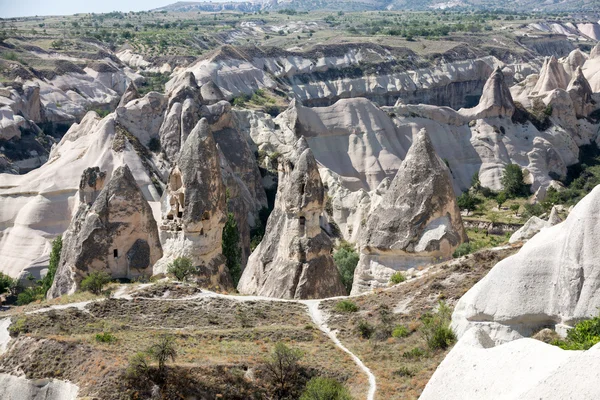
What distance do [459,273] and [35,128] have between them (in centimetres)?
5799

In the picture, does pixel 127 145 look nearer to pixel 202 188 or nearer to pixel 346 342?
pixel 202 188

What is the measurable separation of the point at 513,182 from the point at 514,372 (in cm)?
4199

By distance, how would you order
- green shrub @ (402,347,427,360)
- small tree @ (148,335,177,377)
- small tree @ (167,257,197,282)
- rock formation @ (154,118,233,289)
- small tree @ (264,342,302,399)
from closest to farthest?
small tree @ (148,335,177,377), small tree @ (264,342,302,399), green shrub @ (402,347,427,360), small tree @ (167,257,197,282), rock formation @ (154,118,233,289)

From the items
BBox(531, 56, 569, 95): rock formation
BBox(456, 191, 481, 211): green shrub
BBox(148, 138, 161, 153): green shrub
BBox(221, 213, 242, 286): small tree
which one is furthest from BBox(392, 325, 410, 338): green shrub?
BBox(531, 56, 569, 95): rock formation

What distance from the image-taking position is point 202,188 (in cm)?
2661

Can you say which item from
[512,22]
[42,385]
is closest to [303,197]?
[42,385]

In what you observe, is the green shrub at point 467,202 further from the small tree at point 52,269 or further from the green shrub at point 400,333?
the green shrub at point 400,333

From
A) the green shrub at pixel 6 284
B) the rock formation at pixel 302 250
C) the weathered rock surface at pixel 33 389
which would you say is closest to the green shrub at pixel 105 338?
the weathered rock surface at pixel 33 389

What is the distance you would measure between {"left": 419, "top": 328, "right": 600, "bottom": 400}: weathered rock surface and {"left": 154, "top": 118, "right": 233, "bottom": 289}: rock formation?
13.9 meters

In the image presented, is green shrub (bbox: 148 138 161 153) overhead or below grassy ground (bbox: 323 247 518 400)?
below

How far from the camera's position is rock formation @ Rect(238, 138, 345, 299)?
25516mm

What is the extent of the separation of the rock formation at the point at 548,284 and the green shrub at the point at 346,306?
17.4 feet

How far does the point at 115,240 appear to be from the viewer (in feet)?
83.6

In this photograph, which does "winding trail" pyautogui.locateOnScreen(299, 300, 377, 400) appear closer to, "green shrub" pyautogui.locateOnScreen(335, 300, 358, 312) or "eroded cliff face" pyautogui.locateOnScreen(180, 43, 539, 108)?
"green shrub" pyautogui.locateOnScreen(335, 300, 358, 312)
